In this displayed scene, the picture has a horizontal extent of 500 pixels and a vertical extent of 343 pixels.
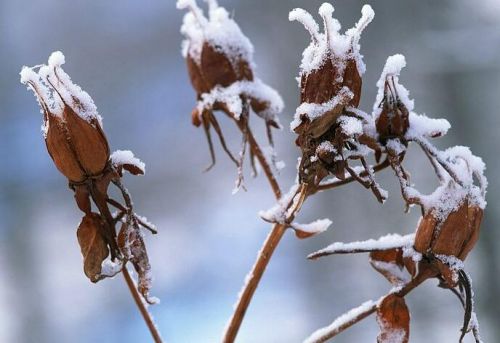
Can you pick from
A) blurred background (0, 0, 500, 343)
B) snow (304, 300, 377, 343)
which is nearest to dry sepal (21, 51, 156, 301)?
snow (304, 300, 377, 343)

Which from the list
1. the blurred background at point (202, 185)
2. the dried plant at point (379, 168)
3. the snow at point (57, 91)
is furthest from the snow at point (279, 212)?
the blurred background at point (202, 185)

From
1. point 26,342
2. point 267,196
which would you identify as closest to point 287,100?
point 267,196

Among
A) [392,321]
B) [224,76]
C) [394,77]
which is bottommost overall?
[392,321]

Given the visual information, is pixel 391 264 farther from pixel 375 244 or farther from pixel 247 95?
pixel 247 95

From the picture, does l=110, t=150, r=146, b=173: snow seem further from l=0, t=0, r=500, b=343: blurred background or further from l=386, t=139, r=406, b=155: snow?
l=0, t=0, r=500, b=343: blurred background

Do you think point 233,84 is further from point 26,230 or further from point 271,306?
point 26,230

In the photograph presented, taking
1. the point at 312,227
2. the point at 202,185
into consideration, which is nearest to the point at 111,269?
the point at 312,227
